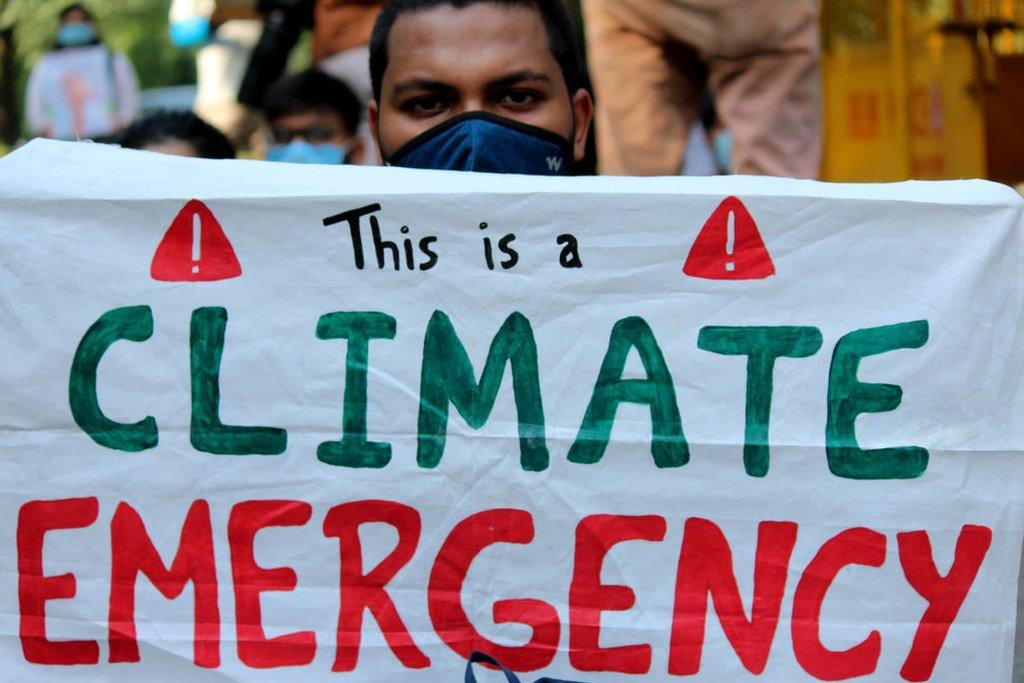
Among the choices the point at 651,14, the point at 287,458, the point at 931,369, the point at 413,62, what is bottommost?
the point at 287,458

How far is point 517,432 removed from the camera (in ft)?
6.46

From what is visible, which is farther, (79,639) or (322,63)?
(322,63)

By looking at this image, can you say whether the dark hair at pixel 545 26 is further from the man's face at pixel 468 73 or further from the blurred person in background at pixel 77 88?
the blurred person in background at pixel 77 88

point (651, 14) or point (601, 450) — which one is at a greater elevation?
point (651, 14)

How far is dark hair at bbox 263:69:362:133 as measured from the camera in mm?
5230

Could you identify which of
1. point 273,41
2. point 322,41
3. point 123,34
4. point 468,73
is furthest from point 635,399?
point 123,34

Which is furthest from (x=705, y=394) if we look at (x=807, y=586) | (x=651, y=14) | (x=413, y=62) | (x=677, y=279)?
(x=651, y=14)

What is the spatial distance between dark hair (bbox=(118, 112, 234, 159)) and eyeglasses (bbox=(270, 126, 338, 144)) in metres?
0.69

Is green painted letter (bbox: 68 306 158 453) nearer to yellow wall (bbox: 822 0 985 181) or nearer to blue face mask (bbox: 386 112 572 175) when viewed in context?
blue face mask (bbox: 386 112 572 175)

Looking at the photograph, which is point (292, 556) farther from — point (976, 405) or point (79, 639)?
point (976, 405)

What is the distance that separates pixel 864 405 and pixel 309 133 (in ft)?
12.0

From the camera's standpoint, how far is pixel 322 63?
534 cm

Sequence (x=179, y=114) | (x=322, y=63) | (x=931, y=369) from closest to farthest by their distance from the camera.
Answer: (x=931, y=369) → (x=179, y=114) → (x=322, y=63)

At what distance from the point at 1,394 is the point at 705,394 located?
931 millimetres
